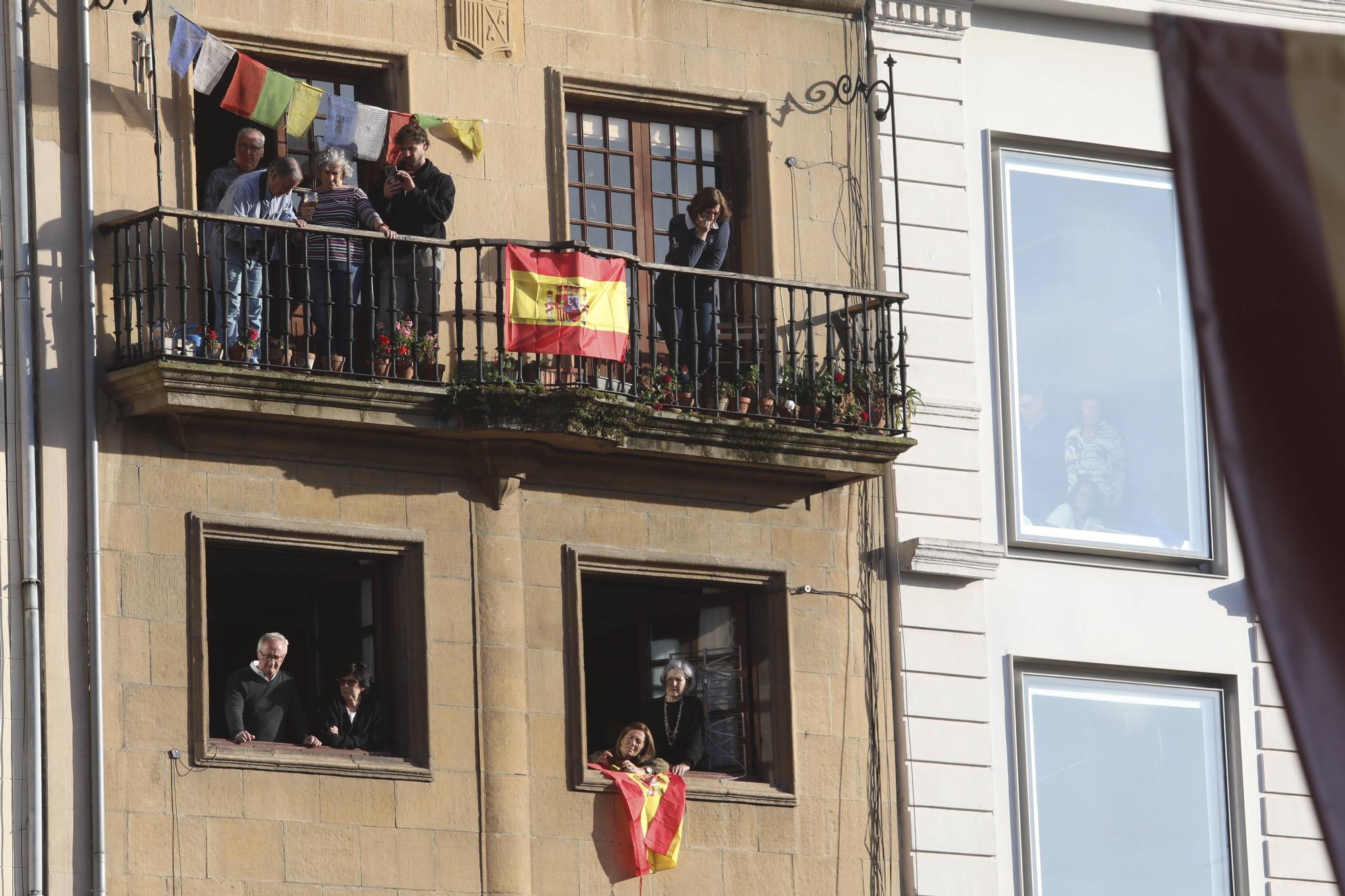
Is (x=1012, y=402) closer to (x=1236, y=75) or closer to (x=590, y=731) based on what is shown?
(x=590, y=731)

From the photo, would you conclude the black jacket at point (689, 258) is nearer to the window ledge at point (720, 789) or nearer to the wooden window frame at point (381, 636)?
the wooden window frame at point (381, 636)

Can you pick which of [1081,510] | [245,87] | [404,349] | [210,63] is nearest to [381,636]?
[404,349]

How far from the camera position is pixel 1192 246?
4523 millimetres

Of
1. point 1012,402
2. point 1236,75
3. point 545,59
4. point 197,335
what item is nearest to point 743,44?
point 545,59

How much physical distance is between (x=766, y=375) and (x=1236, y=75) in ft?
49.2

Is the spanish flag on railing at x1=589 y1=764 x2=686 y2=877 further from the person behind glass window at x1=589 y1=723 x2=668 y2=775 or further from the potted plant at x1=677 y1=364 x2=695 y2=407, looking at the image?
the potted plant at x1=677 y1=364 x2=695 y2=407

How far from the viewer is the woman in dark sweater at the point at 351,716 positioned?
17766 mm

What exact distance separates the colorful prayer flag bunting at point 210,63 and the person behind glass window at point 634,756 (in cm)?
551

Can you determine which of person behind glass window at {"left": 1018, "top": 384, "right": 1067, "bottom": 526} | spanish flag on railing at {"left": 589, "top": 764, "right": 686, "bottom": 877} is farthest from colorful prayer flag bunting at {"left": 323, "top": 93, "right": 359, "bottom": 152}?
person behind glass window at {"left": 1018, "top": 384, "right": 1067, "bottom": 526}

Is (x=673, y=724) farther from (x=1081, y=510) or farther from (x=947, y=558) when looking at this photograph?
(x=1081, y=510)

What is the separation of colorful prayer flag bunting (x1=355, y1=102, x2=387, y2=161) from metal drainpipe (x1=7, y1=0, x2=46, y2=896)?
2366 mm

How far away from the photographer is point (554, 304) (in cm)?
1830

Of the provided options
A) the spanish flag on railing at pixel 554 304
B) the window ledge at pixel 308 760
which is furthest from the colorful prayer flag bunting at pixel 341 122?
the window ledge at pixel 308 760

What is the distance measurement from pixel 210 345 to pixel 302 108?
6.78 feet
